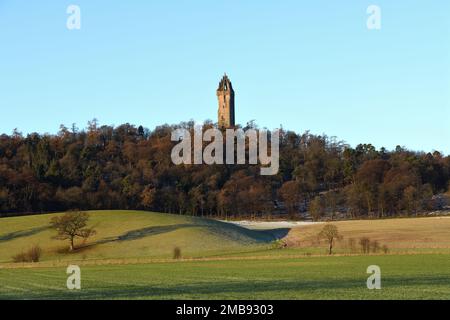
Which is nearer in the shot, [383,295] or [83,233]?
[383,295]

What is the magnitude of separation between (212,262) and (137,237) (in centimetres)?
2955

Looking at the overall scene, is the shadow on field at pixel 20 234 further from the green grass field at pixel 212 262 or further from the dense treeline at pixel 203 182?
the dense treeline at pixel 203 182

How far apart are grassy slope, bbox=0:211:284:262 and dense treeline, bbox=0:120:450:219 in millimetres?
32462

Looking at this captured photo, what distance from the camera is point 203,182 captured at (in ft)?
491

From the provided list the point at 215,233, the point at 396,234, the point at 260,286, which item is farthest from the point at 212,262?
the point at 396,234

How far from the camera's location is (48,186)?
130875 mm

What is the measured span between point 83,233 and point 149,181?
6529 centimetres

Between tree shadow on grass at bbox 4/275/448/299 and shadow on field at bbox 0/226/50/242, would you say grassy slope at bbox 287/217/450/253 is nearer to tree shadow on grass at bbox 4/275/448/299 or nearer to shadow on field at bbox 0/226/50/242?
tree shadow on grass at bbox 4/275/448/299

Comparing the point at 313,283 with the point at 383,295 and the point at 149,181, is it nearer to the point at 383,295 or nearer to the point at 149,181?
the point at 383,295

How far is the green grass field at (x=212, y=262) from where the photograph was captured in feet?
95.1

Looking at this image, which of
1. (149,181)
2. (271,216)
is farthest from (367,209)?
(149,181)

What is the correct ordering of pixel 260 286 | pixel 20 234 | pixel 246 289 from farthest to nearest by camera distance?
pixel 20 234, pixel 260 286, pixel 246 289

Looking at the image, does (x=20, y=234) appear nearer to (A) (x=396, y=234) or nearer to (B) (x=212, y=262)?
(B) (x=212, y=262)

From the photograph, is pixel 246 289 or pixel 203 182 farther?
pixel 203 182
